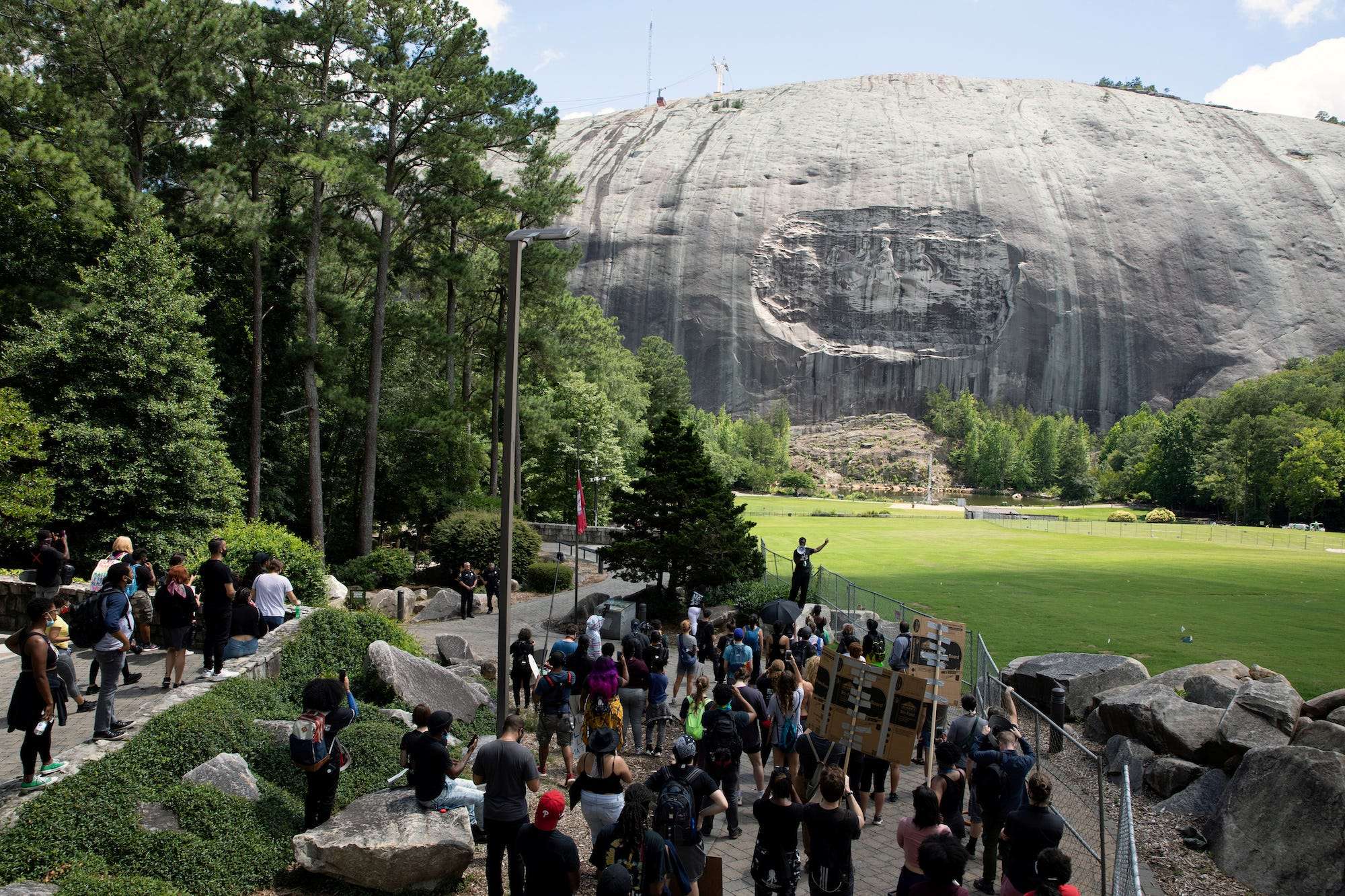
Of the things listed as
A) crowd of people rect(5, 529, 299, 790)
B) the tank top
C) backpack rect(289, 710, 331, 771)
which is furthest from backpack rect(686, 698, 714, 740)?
crowd of people rect(5, 529, 299, 790)

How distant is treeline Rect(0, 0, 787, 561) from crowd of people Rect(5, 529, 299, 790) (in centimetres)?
610

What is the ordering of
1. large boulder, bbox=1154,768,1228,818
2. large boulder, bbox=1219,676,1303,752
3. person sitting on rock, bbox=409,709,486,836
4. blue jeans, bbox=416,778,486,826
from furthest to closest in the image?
large boulder, bbox=1219,676,1303,752 → large boulder, bbox=1154,768,1228,818 → blue jeans, bbox=416,778,486,826 → person sitting on rock, bbox=409,709,486,836

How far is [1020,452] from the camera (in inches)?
4129

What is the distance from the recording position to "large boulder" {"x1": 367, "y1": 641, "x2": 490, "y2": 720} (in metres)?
12.1

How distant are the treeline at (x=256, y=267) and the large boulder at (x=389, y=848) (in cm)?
1462

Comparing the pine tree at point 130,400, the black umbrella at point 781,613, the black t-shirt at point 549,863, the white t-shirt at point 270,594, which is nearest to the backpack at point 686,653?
the black umbrella at point 781,613

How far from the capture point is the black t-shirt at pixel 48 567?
12.6 m

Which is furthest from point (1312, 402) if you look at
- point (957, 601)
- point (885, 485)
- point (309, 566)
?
point (309, 566)

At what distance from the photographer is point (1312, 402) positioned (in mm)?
77125

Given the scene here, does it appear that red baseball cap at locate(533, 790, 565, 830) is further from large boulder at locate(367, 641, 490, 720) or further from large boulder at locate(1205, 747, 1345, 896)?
large boulder at locate(1205, 747, 1345, 896)

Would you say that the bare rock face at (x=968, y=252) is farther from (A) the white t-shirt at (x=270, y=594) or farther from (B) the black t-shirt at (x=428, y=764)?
(B) the black t-shirt at (x=428, y=764)

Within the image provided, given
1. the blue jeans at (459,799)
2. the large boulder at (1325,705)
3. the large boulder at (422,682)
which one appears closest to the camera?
the blue jeans at (459,799)

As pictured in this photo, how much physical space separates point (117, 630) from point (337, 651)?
373cm

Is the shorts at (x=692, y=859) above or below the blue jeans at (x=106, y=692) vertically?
below
